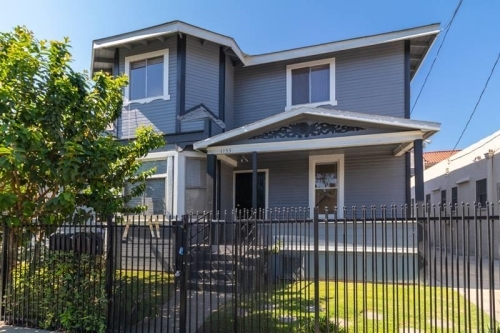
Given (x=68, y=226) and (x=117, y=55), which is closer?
(x=68, y=226)

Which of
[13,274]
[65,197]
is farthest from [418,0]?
[13,274]

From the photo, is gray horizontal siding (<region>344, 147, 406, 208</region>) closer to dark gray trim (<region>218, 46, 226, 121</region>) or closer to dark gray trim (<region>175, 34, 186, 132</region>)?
dark gray trim (<region>218, 46, 226, 121</region>)

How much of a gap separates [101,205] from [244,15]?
38.3ft

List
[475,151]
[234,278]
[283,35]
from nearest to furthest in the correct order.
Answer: [234,278] → [475,151] → [283,35]

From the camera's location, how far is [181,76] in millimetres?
11172

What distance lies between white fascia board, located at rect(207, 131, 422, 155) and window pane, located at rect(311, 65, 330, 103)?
2994mm

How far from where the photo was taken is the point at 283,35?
658 inches

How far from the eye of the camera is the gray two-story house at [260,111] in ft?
34.6

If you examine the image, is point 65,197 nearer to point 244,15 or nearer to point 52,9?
point 52,9

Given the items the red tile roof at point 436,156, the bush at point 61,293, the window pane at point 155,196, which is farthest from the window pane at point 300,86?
the red tile roof at point 436,156

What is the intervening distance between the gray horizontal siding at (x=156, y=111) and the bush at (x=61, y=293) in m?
5.70

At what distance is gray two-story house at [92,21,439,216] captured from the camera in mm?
10547

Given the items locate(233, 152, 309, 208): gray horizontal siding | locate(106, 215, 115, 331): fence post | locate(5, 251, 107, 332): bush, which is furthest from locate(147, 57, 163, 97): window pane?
locate(5, 251, 107, 332): bush

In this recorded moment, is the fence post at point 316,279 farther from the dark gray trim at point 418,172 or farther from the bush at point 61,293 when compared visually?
the dark gray trim at point 418,172
